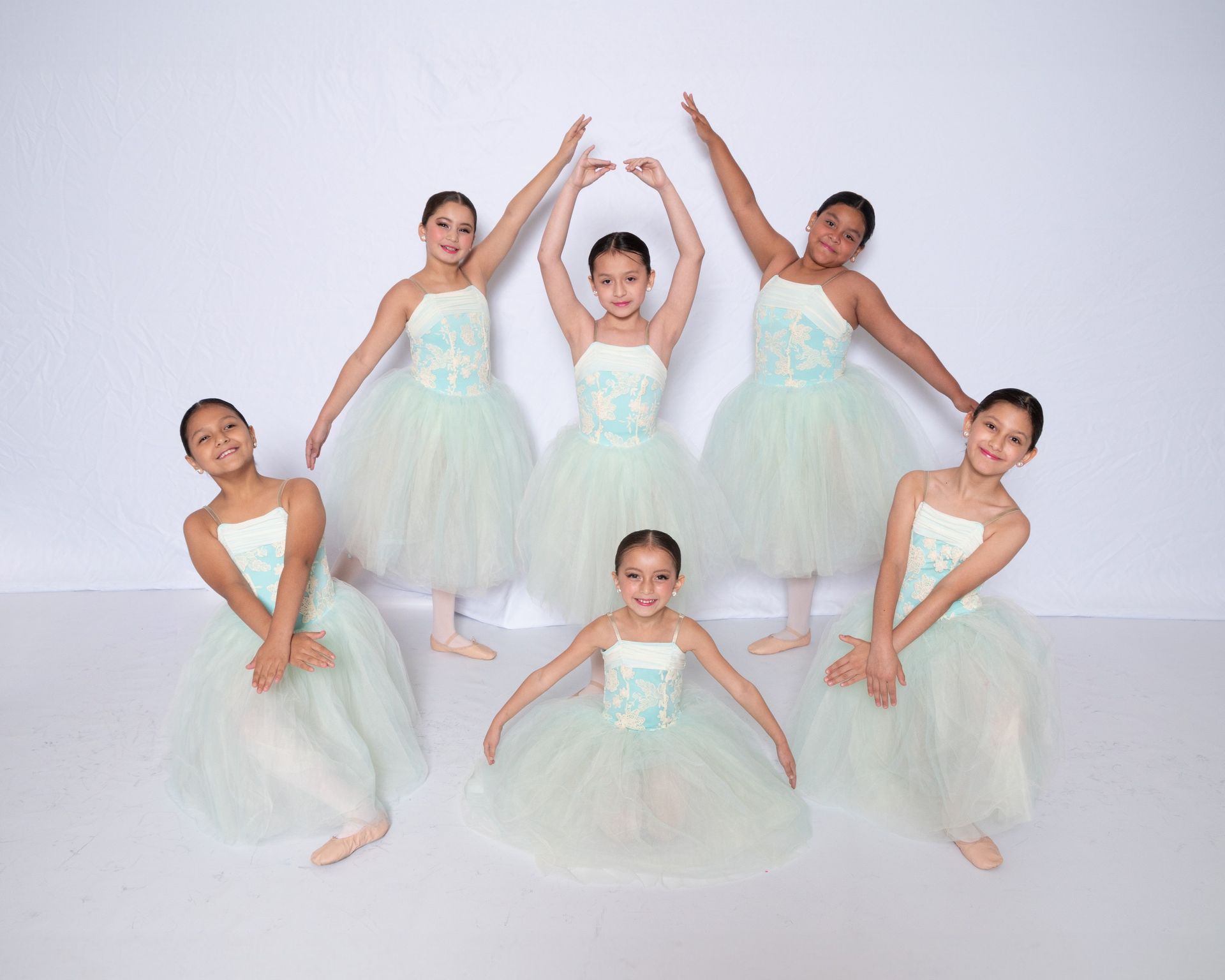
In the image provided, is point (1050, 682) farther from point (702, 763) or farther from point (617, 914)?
point (617, 914)

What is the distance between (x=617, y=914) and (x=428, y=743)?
2.77 ft

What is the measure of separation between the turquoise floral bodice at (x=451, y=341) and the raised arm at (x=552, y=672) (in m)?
0.99

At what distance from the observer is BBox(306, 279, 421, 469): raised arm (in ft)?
9.82

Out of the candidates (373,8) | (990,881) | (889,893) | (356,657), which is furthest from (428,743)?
(373,8)

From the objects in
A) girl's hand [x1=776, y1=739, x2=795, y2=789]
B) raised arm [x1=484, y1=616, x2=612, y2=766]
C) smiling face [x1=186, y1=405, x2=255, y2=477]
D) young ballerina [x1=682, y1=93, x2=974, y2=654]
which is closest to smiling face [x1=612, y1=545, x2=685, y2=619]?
raised arm [x1=484, y1=616, x2=612, y2=766]

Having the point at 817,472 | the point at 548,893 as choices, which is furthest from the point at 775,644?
the point at 548,893

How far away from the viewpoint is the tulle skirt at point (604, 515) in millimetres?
2785

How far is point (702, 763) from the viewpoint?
2369 millimetres

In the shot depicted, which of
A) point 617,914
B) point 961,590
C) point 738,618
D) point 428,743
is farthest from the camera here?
point 738,618

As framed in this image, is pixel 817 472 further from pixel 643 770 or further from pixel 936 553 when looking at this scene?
pixel 643 770

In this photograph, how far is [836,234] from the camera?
297 centimetres

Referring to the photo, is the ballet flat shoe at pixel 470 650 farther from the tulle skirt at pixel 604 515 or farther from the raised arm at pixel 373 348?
the raised arm at pixel 373 348

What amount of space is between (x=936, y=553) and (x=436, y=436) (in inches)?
57.0

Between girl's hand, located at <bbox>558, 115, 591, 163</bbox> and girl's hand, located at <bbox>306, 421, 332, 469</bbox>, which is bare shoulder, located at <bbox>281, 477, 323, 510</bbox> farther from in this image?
girl's hand, located at <bbox>558, 115, 591, 163</bbox>
